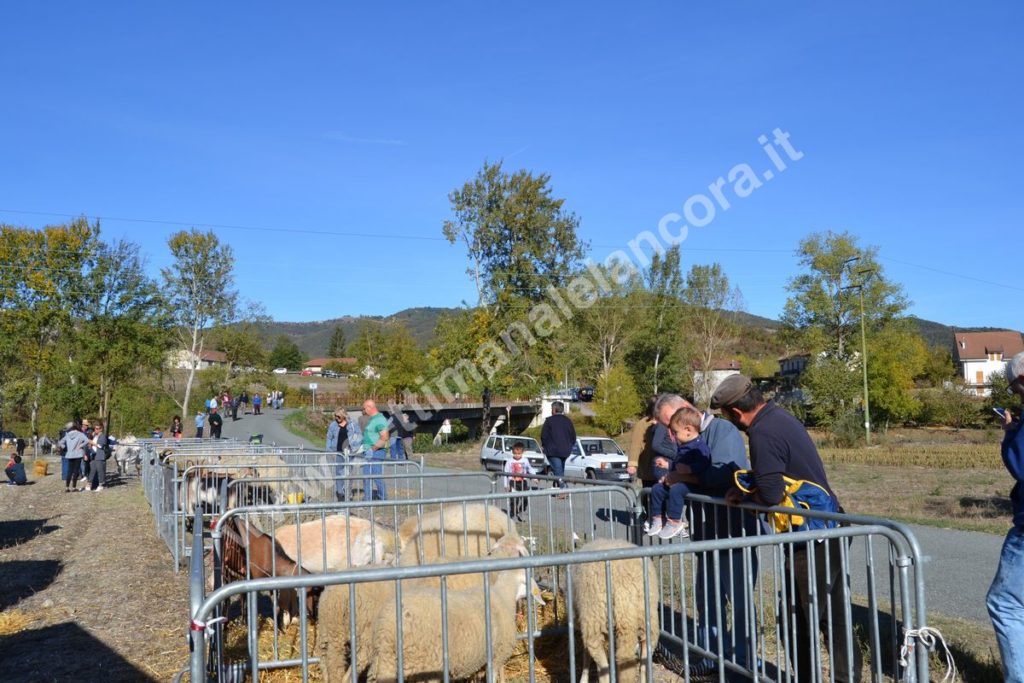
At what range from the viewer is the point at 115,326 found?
37.1 metres

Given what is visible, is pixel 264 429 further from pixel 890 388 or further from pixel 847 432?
pixel 890 388

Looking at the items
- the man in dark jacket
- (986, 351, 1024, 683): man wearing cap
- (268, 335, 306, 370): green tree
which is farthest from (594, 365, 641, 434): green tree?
(268, 335, 306, 370): green tree

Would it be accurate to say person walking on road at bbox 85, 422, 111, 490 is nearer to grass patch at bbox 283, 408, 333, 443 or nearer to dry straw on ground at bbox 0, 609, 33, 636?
dry straw on ground at bbox 0, 609, 33, 636

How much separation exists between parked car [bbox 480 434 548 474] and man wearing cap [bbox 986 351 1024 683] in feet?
65.3

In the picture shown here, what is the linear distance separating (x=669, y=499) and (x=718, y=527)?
1.26 feet

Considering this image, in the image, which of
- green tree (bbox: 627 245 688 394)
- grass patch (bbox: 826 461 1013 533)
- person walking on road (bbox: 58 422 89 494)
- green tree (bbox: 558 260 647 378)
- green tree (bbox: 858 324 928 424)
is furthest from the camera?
green tree (bbox: 627 245 688 394)

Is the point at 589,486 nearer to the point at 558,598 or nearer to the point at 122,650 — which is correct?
the point at 558,598

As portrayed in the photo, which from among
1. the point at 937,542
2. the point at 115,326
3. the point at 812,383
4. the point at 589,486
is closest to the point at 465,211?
the point at 115,326

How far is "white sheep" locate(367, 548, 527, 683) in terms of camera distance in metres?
3.90

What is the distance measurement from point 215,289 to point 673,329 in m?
34.2

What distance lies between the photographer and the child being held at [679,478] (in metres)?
5.41

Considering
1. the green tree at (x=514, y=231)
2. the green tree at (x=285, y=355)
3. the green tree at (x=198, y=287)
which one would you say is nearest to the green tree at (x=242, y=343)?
the green tree at (x=198, y=287)

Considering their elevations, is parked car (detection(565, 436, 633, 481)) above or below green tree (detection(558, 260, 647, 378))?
below

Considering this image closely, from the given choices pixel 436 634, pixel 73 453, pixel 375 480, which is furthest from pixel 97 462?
pixel 436 634
